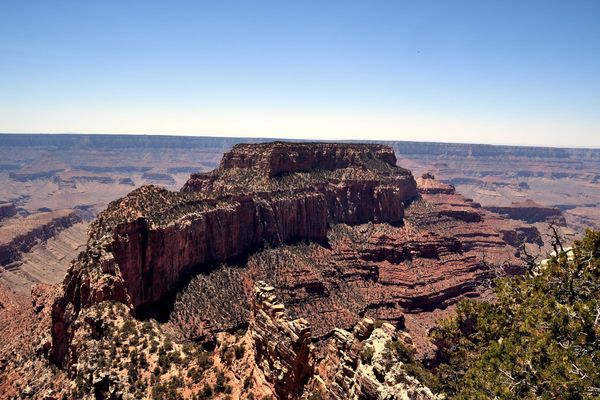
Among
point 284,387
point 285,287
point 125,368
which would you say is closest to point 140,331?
point 125,368

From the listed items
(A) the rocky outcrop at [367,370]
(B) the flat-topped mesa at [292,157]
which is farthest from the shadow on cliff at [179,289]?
(A) the rocky outcrop at [367,370]

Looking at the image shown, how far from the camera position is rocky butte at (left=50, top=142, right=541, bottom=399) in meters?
33.1

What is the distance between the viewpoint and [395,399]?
24156 mm

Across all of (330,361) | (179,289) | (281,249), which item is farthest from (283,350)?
(281,249)

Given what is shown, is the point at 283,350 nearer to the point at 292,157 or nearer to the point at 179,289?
the point at 179,289

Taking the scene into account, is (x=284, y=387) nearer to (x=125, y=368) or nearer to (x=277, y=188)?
(x=125, y=368)

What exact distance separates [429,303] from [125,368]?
72.5 m

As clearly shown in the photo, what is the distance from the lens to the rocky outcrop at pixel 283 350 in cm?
3155

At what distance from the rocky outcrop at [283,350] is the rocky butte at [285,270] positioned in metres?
0.10

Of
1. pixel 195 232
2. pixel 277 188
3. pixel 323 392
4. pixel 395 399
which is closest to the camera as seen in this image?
pixel 395 399

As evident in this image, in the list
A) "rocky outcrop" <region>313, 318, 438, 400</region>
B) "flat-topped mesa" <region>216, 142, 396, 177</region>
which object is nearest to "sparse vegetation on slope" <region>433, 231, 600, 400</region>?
"rocky outcrop" <region>313, 318, 438, 400</region>

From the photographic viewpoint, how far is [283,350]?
3222 cm

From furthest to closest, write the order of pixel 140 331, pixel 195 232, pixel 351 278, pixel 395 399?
pixel 351 278 → pixel 195 232 → pixel 140 331 → pixel 395 399

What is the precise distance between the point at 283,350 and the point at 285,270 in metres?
54.6
